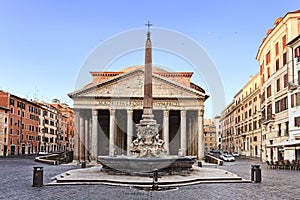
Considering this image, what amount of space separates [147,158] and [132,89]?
1070 inches

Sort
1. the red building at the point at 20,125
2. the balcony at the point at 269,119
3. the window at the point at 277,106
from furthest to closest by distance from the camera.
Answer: the red building at the point at 20,125 < the balcony at the point at 269,119 < the window at the point at 277,106

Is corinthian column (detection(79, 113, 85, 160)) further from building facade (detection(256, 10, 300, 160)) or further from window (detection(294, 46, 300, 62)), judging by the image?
window (detection(294, 46, 300, 62))

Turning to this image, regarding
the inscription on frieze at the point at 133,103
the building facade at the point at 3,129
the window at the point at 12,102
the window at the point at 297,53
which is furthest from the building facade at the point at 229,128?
the window at the point at 297,53

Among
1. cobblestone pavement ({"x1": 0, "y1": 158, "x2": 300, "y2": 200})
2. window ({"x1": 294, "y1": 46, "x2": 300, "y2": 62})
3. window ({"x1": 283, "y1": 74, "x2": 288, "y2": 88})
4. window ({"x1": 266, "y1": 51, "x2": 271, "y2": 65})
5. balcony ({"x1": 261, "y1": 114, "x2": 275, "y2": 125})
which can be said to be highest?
window ({"x1": 266, "y1": 51, "x2": 271, "y2": 65})

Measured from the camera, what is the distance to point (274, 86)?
39438mm

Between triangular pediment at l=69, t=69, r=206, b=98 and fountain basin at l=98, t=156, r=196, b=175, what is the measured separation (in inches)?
952

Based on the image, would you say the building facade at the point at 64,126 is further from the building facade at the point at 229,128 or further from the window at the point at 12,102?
the building facade at the point at 229,128

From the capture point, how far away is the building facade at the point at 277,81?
34656 mm

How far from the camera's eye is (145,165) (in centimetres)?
1795

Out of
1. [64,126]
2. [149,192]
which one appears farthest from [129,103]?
[64,126]

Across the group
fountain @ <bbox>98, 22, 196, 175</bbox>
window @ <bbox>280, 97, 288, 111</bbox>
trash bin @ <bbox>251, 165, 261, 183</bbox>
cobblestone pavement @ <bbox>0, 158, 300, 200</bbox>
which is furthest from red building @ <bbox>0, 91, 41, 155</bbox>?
trash bin @ <bbox>251, 165, 261, 183</bbox>

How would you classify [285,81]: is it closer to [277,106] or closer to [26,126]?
[277,106]

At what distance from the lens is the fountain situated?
18.1 metres

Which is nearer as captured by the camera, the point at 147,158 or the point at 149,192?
the point at 149,192
